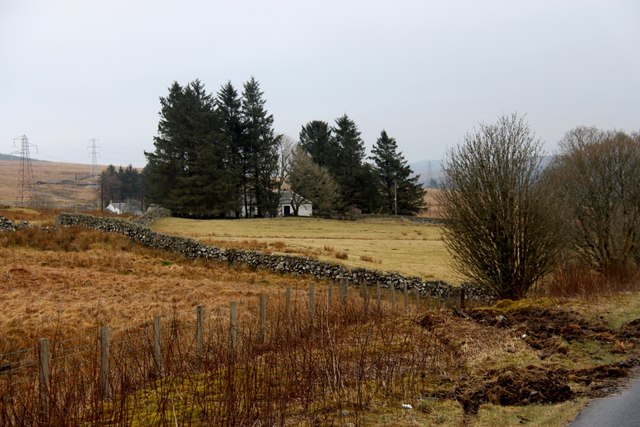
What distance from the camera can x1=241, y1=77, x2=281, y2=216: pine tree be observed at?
6806cm

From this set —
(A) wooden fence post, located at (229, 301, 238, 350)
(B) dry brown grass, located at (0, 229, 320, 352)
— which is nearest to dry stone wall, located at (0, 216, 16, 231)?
(B) dry brown grass, located at (0, 229, 320, 352)

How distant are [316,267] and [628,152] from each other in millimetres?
18880

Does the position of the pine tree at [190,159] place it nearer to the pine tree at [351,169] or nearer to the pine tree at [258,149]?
the pine tree at [258,149]

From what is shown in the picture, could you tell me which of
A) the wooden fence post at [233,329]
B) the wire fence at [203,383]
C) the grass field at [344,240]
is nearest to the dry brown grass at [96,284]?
the wire fence at [203,383]

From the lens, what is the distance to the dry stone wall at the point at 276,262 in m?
26.9

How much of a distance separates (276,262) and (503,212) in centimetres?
1506

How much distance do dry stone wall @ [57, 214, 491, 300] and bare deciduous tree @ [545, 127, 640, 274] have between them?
8.03 meters

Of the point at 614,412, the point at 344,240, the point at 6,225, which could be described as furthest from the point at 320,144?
the point at 614,412

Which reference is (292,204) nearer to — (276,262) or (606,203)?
(276,262)

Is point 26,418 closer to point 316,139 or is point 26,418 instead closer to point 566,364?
point 566,364

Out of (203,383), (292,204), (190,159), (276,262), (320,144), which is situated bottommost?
(276,262)

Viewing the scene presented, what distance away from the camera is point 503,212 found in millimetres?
19422

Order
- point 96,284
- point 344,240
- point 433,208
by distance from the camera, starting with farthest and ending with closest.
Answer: point 433,208 → point 344,240 → point 96,284

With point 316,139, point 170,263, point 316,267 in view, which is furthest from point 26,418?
point 316,139
